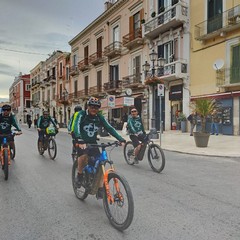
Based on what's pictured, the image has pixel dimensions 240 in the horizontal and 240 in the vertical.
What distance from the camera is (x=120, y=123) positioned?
1017 inches

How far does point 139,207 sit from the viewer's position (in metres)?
4.27

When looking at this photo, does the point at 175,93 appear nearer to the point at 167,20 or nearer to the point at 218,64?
the point at 218,64

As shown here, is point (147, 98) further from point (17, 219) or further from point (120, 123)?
point (17, 219)

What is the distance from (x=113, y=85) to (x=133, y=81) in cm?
367

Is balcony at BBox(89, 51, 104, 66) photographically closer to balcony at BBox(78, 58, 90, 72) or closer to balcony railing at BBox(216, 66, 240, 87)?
balcony at BBox(78, 58, 90, 72)

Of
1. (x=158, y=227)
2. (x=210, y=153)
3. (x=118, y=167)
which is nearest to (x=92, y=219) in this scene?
(x=158, y=227)

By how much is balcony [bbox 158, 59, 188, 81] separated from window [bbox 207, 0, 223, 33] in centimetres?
287

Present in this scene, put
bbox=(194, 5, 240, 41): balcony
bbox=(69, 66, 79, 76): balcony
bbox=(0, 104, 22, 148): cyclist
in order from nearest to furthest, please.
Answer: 1. bbox=(0, 104, 22, 148): cyclist
2. bbox=(194, 5, 240, 41): balcony
3. bbox=(69, 66, 79, 76): balcony

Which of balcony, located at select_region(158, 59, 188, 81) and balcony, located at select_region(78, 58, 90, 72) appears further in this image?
balcony, located at select_region(78, 58, 90, 72)

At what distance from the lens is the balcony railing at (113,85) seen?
2739cm

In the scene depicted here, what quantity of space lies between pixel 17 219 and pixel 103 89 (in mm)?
26832

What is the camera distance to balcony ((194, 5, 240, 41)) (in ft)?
53.5

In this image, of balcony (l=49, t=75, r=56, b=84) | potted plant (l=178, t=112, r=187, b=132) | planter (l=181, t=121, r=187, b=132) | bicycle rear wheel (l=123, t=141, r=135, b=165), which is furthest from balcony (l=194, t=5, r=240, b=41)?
balcony (l=49, t=75, r=56, b=84)

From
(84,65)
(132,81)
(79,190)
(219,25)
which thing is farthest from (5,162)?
(84,65)
